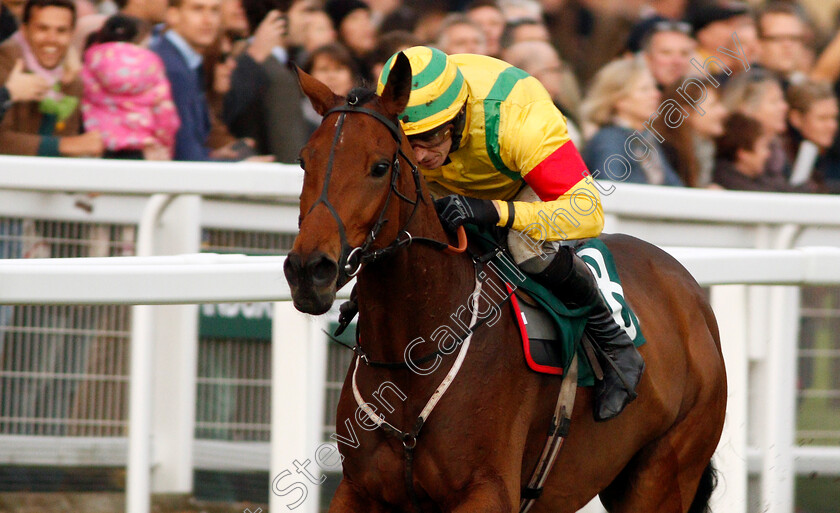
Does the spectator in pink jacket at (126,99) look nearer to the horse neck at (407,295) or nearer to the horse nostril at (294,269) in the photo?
the horse neck at (407,295)

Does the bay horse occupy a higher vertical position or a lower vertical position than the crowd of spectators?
lower

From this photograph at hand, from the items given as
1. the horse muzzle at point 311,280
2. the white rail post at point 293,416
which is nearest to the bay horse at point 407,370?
the horse muzzle at point 311,280

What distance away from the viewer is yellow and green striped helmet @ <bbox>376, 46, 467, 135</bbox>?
3.09m

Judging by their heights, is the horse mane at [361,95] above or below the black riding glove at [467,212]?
above

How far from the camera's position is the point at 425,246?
3094 millimetres

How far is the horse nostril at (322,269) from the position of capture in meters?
2.57

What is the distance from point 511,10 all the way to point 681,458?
14.0 ft

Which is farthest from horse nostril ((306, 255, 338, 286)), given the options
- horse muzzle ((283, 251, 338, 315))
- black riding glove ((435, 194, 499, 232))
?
black riding glove ((435, 194, 499, 232))

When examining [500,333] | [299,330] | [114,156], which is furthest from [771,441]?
[114,156]

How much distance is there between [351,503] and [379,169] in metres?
0.91

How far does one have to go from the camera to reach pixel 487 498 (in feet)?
9.82

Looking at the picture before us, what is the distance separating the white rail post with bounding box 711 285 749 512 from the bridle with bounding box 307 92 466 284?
1.57m

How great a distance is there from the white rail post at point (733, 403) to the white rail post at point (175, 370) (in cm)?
193

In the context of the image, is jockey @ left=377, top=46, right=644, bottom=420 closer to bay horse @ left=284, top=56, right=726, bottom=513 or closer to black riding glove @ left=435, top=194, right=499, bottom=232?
black riding glove @ left=435, top=194, right=499, bottom=232
